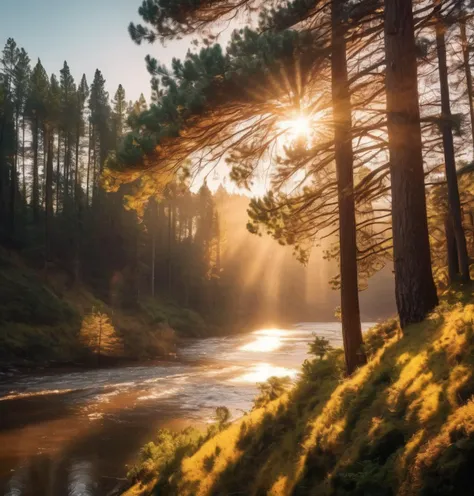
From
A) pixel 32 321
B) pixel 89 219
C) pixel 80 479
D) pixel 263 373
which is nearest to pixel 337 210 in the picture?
pixel 80 479

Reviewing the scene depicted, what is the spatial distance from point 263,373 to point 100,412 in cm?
1260

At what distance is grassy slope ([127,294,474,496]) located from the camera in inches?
165

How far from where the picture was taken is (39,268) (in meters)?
43.7

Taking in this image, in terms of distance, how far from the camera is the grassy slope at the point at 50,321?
3138 cm

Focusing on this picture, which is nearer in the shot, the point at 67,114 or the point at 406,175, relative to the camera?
the point at 406,175

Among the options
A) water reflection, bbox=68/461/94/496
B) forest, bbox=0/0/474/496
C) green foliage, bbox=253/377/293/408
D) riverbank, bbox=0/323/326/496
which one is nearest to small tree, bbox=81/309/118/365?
riverbank, bbox=0/323/326/496

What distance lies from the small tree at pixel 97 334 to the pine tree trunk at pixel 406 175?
28471 millimetres

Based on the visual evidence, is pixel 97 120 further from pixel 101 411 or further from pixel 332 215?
pixel 332 215

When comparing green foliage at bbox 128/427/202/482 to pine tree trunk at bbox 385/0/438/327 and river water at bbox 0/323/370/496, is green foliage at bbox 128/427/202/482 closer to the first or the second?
river water at bbox 0/323/370/496

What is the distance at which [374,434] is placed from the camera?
525cm

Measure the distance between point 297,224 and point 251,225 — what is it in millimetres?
1130

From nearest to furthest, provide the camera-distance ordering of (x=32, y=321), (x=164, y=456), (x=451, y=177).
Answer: (x=164, y=456), (x=451, y=177), (x=32, y=321)

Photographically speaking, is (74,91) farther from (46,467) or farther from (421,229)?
(421,229)

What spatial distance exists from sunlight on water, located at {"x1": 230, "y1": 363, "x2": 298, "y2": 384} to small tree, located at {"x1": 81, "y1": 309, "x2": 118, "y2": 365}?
10.9 m
